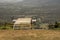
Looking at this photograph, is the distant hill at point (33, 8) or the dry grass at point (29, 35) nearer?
the dry grass at point (29, 35)

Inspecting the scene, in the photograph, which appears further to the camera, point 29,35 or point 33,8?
point 33,8

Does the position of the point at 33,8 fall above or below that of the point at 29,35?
above

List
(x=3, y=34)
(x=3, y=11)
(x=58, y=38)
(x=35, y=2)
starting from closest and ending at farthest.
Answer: (x=58, y=38), (x=3, y=34), (x=3, y=11), (x=35, y=2)

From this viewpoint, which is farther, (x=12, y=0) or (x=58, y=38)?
(x=12, y=0)

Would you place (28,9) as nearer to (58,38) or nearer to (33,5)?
(33,5)

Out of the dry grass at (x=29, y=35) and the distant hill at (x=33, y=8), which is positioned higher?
the distant hill at (x=33, y=8)

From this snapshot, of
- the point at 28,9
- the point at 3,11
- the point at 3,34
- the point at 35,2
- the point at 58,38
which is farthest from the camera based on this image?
the point at 35,2

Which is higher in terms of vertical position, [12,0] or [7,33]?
[12,0]

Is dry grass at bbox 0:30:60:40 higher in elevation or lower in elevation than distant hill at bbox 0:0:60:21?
lower

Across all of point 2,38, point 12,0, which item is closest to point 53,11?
point 12,0

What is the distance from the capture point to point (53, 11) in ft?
29.0

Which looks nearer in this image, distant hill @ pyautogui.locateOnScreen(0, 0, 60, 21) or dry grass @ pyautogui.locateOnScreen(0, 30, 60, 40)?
dry grass @ pyautogui.locateOnScreen(0, 30, 60, 40)

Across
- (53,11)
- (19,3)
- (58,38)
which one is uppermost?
(19,3)

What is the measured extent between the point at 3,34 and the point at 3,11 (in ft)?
15.6
